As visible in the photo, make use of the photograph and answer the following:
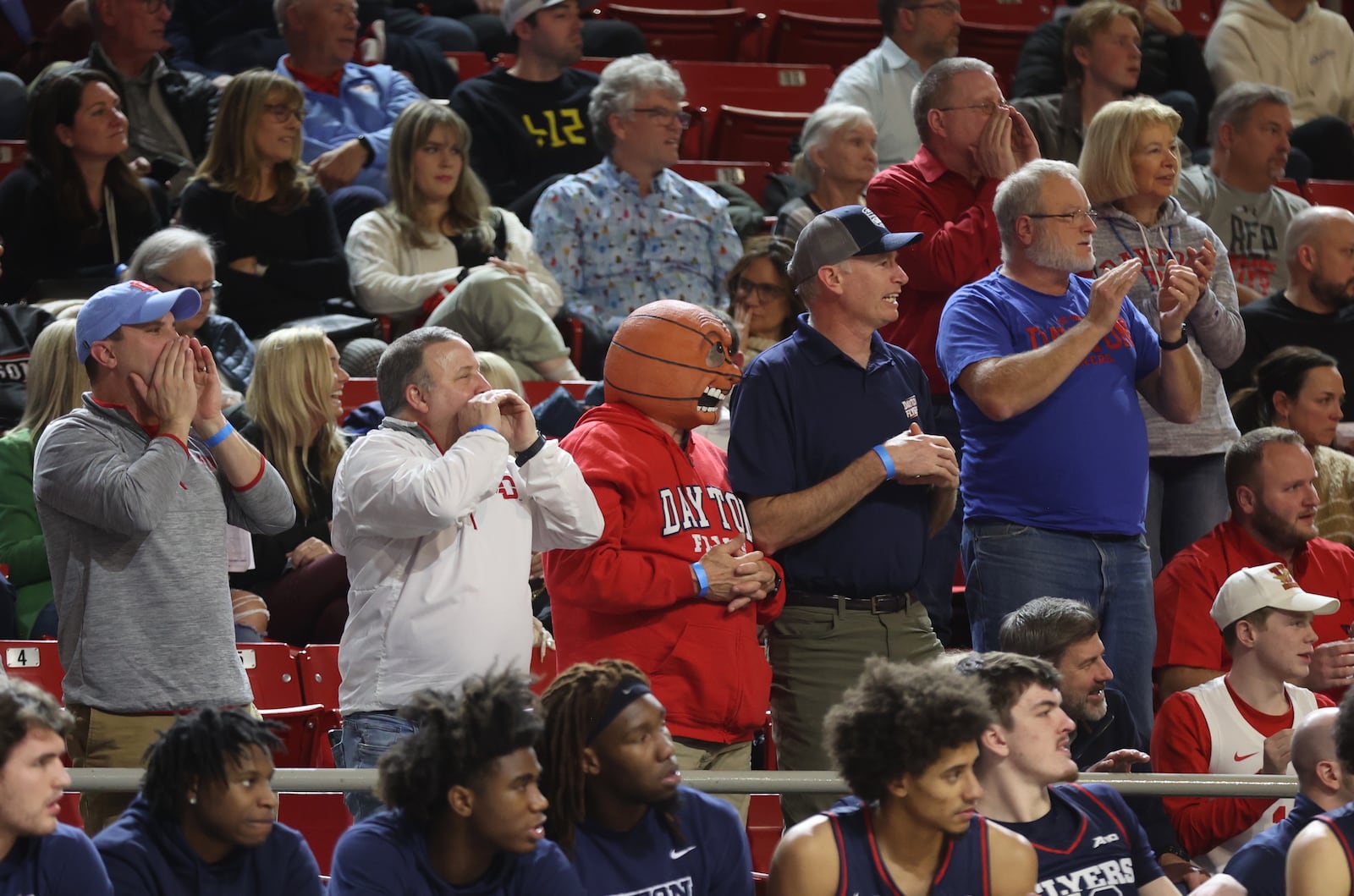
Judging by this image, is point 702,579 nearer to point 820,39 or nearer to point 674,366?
point 674,366

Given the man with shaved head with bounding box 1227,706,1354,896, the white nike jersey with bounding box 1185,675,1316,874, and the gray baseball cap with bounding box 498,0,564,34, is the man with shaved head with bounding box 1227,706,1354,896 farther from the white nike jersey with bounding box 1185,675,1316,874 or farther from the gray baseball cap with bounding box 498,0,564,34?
the gray baseball cap with bounding box 498,0,564,34

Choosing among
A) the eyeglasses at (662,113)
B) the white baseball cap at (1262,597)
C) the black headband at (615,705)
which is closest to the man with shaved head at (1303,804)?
the white baseball cap at (1262,597)

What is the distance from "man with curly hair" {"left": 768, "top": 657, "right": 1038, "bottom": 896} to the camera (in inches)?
126

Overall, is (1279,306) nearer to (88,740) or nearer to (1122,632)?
(1122,632)

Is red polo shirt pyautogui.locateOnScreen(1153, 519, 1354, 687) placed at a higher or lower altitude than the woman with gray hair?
lower

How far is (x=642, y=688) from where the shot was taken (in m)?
3.29

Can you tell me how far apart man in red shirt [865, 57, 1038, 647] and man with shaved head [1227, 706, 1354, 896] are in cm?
142

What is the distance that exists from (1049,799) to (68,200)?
4.08 m

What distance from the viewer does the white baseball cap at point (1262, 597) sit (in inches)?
175

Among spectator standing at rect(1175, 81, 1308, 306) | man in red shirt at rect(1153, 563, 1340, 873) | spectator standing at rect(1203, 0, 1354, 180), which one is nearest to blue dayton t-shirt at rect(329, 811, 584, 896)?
man in red shirt at rect(1153, 563, 1340, 873)

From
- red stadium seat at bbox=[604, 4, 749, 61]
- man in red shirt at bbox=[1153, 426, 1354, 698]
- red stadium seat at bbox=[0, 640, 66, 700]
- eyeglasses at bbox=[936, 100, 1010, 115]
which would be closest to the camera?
red stadium seat at bbox=[0, 640, 66, 700]

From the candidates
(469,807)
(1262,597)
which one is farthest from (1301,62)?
(469,807)

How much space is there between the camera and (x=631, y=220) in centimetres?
641

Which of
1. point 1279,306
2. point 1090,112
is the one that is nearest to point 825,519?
point 1279,306
